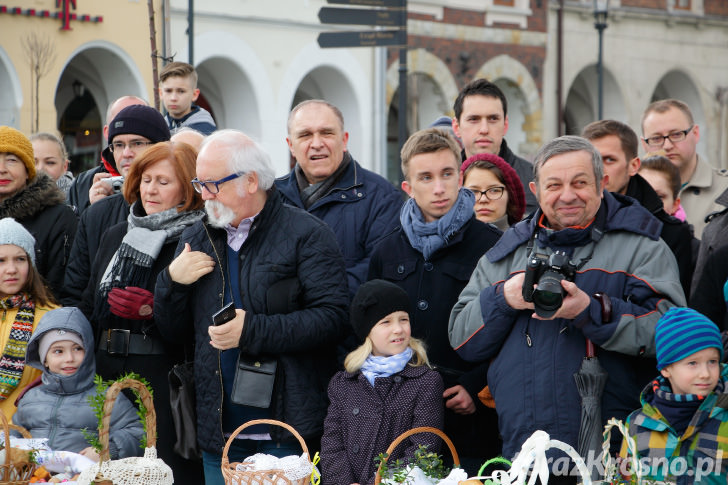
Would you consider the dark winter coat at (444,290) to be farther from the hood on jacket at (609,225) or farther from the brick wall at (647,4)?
the brick wall at (647,4)

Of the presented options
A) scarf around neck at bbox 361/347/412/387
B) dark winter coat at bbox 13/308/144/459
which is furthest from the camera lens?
dark winter coat at bbox 13/308/144/459

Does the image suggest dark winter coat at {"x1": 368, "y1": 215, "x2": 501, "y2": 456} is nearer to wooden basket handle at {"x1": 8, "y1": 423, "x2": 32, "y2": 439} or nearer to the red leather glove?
the red leather glove

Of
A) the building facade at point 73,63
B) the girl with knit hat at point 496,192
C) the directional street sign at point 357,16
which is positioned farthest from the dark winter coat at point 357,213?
the building facade at point 73,63

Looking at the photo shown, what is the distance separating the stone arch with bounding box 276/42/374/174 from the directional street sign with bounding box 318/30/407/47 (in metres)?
7.65

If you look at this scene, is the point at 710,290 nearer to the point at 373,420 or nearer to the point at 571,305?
the point at 571,305

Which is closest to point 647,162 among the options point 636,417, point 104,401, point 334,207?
point 334,207

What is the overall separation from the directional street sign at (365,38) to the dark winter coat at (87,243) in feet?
17.9

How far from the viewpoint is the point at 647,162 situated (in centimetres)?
570

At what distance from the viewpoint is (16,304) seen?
16.4 ft

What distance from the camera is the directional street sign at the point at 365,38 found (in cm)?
1001

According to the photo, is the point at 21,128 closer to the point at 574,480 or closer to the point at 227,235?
the point at 227,235

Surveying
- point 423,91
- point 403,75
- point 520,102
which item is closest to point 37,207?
point 403,75

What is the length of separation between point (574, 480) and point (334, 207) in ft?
6.14

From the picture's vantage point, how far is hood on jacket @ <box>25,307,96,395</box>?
453cm
